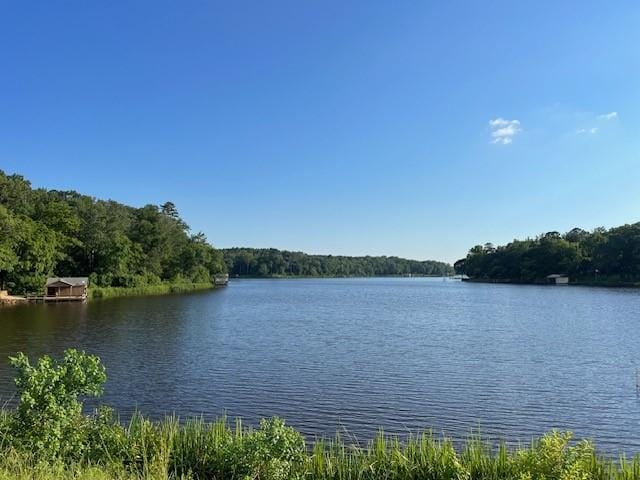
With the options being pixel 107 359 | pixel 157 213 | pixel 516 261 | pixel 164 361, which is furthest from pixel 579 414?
pixel 516 261

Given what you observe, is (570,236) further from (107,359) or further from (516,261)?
(107,359)

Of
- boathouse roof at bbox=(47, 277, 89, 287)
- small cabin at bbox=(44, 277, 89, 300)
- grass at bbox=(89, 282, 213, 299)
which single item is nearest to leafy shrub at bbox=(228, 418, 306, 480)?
small cabin at bbox=(44, 277, 89, 300)

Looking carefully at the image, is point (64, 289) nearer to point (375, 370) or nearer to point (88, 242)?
point (88, 242)

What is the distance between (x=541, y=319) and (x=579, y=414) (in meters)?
29.4

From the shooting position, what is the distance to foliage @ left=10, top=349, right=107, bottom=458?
8711 mm

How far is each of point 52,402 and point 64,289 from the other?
214ft

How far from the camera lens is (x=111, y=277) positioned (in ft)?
275

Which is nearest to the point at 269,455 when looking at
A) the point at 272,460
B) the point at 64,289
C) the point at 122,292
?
the point at 272,460

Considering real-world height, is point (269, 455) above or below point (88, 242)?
below

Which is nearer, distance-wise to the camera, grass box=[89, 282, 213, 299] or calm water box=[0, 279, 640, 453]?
calm water box=[0, 279, 640, 453]

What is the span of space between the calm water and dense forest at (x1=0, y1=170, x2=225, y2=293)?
24999 millimetres

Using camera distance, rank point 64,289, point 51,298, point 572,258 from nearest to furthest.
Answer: point 51,298 → point 64,289 → point 572,258

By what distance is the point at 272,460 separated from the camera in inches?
321

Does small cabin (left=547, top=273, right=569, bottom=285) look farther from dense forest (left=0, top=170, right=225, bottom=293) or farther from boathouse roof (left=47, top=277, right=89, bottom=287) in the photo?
boathouse roof (left=47, top=277, right=89, bottom=287)
